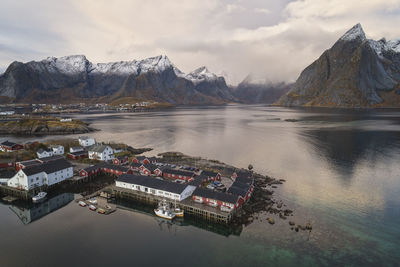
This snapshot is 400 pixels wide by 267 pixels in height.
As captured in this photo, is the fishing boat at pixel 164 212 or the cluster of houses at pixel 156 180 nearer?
the fishing boat at pixel 164 212

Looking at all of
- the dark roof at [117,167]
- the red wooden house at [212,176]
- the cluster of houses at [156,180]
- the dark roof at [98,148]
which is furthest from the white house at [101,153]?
the red wooden house at [212,176]

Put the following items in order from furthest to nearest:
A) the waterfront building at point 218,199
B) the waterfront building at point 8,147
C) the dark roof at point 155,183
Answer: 1. the waterfront building at point 8,147
2. the dark roof at point 155,183
3. the waterfront building at point 218,199

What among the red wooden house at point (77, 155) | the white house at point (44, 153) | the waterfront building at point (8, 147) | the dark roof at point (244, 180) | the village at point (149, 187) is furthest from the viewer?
the waterfront building at point (8, 147)

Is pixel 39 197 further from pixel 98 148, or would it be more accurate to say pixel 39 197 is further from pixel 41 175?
pixel 98 148

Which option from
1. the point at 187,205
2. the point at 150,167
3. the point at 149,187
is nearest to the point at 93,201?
the point at 149,187

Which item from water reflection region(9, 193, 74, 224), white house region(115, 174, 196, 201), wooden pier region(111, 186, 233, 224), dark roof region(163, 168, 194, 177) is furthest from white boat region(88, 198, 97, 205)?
dark roof region(163, 168, 194, 177)

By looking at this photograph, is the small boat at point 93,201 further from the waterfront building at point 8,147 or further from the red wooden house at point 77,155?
the waterfront building at point 8,147

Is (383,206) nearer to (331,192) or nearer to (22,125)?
(331,192)

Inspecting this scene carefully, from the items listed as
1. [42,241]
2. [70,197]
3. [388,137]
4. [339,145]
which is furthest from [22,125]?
[388,137]

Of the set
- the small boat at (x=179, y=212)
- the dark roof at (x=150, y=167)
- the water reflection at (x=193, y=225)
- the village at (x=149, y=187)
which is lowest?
the water reflection at (x=193, y=225)
